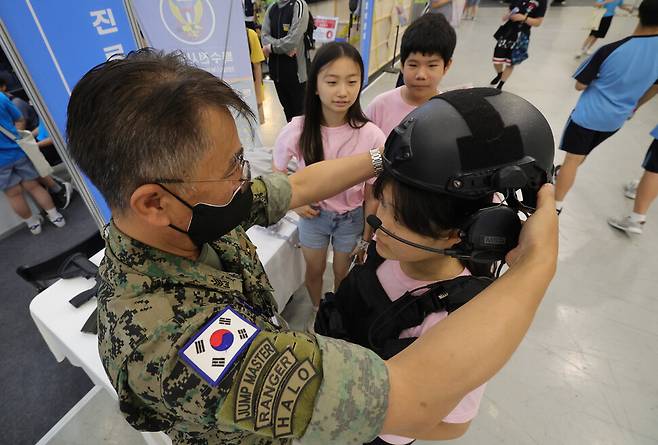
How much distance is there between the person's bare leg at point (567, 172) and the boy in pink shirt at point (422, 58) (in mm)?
1611

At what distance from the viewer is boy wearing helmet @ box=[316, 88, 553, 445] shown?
2.06 ft

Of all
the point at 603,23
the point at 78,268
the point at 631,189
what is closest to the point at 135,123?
the point at 78,268

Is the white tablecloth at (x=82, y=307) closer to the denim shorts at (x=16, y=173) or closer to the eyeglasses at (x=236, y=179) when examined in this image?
the eyeglasses at (x=236, y=179)

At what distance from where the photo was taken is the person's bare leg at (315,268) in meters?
1.86

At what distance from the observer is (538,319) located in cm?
212

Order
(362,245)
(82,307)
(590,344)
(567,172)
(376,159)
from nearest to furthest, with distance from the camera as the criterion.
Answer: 1. (376,159)
2. (82,307)
3. (362,245)
4. (590,344)
5. (567,172)

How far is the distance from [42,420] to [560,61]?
867cm

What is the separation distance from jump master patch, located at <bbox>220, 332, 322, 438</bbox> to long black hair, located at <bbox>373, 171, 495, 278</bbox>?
0.39 metres

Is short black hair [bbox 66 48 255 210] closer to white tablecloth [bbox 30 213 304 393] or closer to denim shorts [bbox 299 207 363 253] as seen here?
white tablecloth [bbox 30 213 304 393]

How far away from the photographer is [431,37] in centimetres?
166

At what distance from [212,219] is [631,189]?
4.01 metres

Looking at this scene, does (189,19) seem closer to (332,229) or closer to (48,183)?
(332,229)

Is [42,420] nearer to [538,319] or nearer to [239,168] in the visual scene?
[239,168]

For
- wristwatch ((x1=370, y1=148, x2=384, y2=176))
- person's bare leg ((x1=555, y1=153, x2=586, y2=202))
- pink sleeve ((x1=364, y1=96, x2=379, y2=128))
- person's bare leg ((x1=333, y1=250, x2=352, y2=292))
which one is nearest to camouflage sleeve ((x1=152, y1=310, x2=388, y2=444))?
wristwatch ((x1=370, y1=148, x2=384, y2=176))
